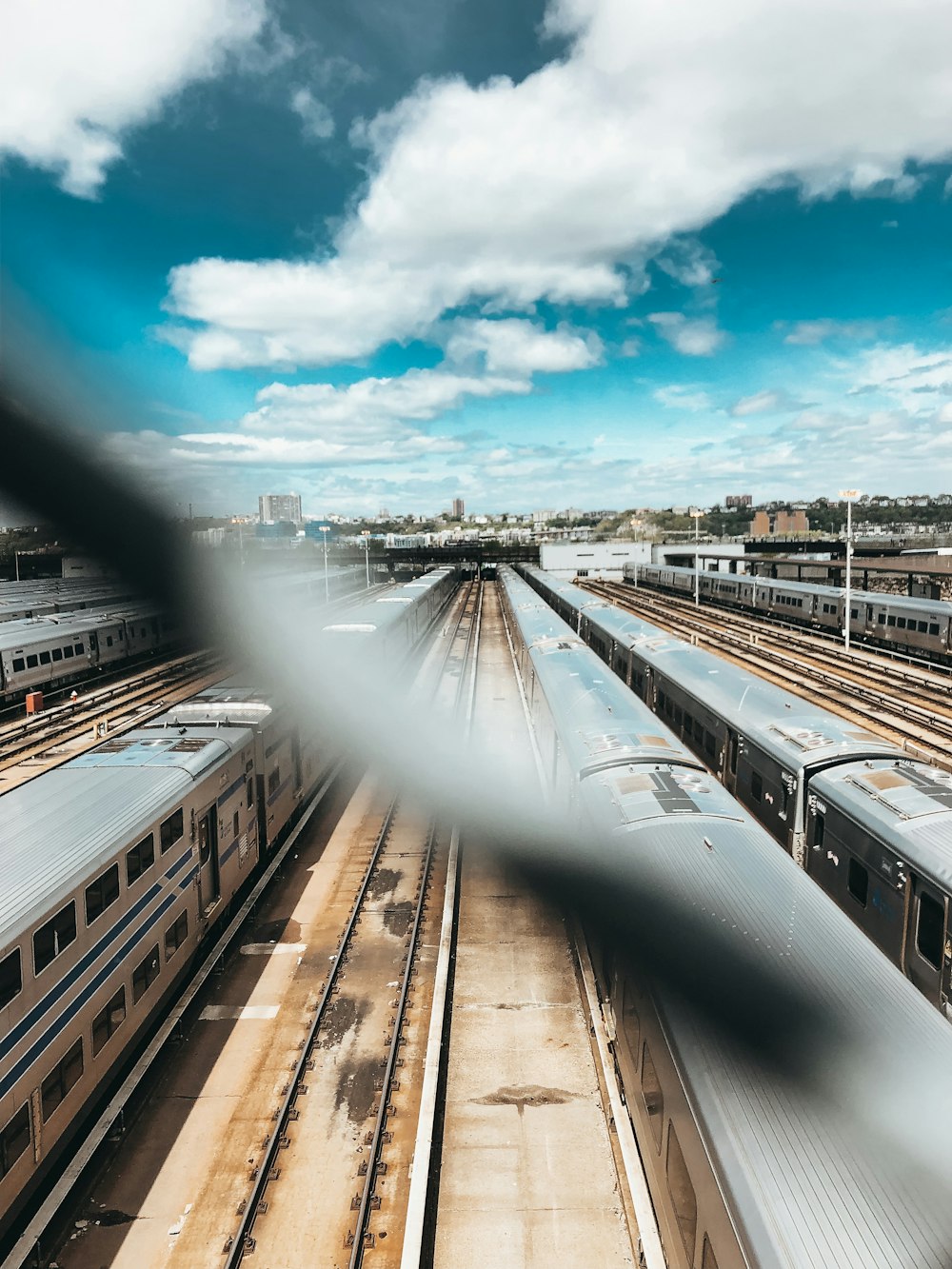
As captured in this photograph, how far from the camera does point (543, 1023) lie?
8.91 m

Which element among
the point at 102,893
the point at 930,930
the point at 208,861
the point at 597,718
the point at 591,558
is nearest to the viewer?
the point at 102,893

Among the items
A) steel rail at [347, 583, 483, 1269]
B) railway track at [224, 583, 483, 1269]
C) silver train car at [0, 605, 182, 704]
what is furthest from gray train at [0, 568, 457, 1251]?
silver train car at [0, 605, 182, 704]

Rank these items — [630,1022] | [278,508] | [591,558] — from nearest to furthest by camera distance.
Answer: [278,508]
[630,1022]
[591,558]

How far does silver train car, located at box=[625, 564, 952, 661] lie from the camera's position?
29047mm

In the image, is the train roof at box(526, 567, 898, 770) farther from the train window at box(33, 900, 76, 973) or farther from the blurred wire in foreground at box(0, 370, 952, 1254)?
the train window at box(33, 900, 76, 973)

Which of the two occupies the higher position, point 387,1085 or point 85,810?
point 85,810

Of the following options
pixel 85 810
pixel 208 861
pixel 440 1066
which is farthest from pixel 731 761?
pixel 85 810

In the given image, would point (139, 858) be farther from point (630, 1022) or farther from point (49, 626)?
point (49, 626)

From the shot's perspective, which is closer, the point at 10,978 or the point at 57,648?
the point at 10,978

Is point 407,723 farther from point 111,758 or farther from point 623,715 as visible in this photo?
point 623,715

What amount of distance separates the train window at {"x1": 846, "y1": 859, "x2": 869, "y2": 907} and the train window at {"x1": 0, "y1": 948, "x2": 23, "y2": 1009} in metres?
8.59

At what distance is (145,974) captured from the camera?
310 inches

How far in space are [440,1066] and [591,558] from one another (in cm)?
8465

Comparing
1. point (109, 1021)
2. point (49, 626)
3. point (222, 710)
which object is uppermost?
point (49, 626)
